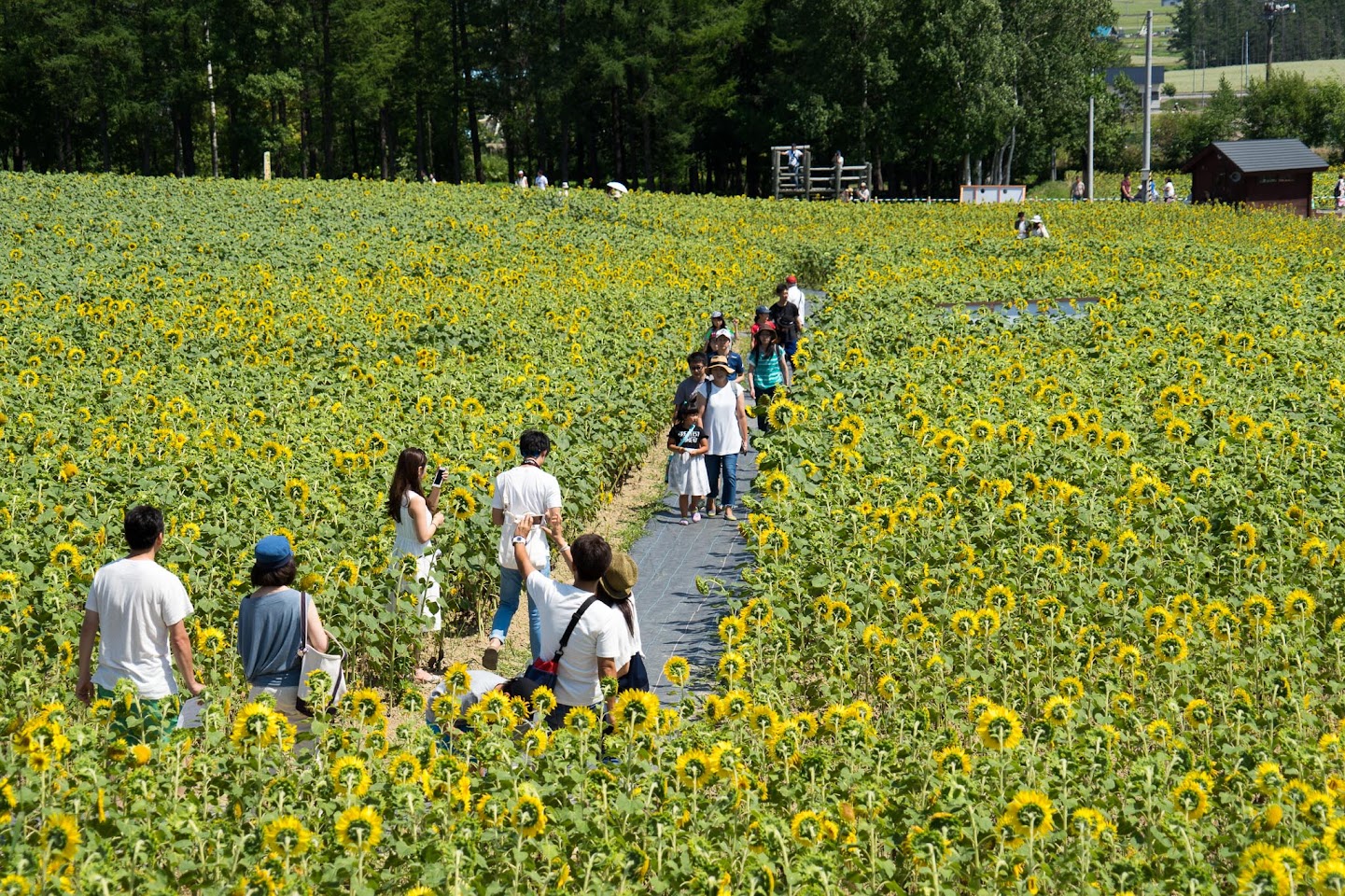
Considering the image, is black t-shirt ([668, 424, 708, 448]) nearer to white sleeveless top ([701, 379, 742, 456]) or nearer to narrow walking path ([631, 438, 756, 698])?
white sleeveless top ([701, 379, 742, 456])

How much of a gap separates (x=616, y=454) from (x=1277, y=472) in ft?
18.6

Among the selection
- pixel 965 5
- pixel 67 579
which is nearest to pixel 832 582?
pixel 67 579

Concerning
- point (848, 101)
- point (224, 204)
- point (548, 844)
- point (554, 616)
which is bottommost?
point (548, 844)

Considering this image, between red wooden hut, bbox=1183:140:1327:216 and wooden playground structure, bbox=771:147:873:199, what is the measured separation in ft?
38.0

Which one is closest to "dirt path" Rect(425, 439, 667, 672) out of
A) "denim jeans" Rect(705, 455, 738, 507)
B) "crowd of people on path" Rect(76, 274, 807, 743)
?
"denim jeans" Rect(705, 455, 738, 507)

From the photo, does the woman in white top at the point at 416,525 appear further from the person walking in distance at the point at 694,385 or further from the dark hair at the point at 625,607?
the person walking in distance at the point at 694,385

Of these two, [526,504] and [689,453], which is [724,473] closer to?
[689,453]

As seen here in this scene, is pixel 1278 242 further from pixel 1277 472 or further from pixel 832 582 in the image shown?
pixel 832 582

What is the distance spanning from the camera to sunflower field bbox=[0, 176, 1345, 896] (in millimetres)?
4887

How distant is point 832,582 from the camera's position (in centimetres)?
780

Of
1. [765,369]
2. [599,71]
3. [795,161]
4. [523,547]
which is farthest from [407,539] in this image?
[599,71]

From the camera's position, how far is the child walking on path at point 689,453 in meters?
11.7

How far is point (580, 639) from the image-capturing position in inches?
241

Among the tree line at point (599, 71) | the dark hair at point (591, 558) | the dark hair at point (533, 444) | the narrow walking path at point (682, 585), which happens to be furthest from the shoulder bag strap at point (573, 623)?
the tree line at point (599, 71)
